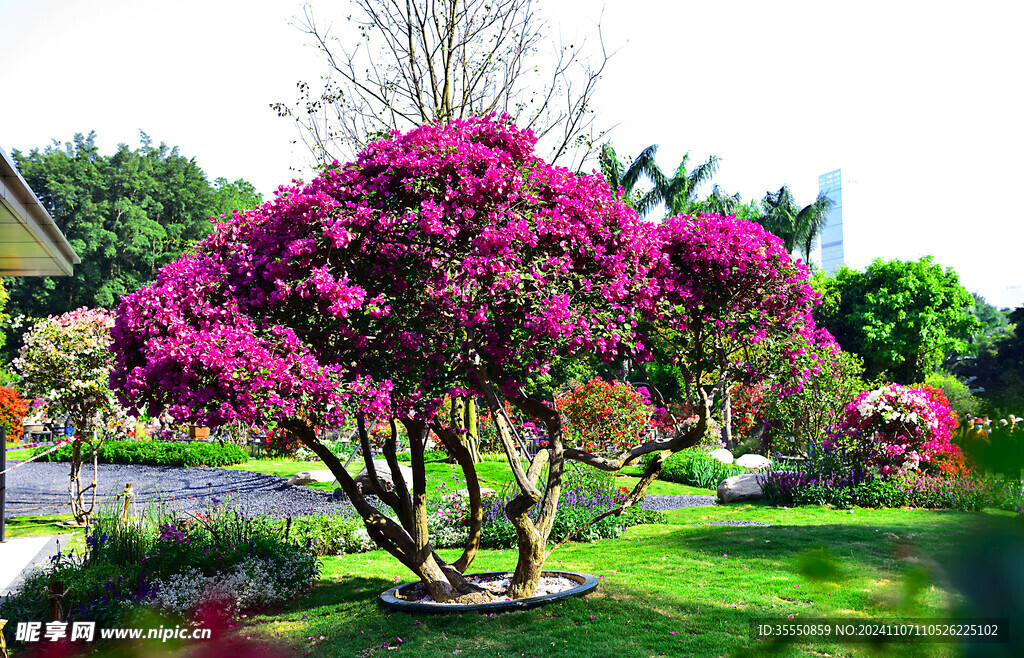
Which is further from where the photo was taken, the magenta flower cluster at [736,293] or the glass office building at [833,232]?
the magenta flower cluster at [736,293]

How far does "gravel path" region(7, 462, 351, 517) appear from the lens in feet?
47.1

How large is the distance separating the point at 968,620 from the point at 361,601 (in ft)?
23.4

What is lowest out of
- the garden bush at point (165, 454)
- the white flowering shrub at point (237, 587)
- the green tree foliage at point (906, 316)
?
the white flowering shrub at point (237, 587)

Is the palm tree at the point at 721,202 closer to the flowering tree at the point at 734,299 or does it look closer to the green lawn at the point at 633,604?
the green lawn at the point at 633,604

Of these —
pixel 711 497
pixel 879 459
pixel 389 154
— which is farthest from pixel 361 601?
pixel 711 497

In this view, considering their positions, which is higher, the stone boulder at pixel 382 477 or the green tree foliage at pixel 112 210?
the green tree foliage at pixel 112 210

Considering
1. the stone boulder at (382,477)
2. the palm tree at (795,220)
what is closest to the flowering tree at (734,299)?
the stone boulder at (382,477)

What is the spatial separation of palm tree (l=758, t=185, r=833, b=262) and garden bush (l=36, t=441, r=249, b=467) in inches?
1064

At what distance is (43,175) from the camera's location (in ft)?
144

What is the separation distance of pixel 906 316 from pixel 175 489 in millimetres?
33215

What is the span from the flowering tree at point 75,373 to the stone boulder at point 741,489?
10900 millimetres

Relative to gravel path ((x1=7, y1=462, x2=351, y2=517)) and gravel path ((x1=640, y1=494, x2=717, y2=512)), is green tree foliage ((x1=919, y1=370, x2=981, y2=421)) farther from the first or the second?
gravel path ((x1=640, y1=494, x2=717, y2=512))

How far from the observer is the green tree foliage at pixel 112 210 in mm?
40469

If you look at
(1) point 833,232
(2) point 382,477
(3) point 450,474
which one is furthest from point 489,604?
(1) point 833,232
